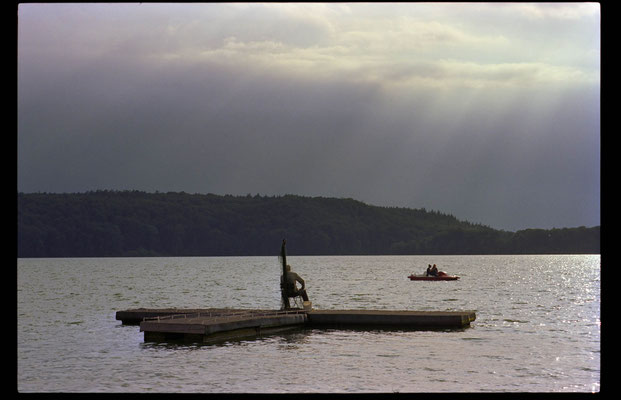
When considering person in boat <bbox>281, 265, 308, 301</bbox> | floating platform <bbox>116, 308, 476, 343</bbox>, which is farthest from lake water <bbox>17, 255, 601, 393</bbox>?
person in boat <bbox>281, 265, 308, 301</bbox>

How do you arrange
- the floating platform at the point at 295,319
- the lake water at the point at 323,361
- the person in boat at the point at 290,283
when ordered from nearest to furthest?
the lake water at the point at 323,361 < the floating platform at the point at 295,319 < the person in boat at the point at 290,283

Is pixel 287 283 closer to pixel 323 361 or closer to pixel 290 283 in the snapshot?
pixel 290 283

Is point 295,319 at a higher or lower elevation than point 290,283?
lower

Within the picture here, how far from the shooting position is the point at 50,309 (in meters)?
64.6

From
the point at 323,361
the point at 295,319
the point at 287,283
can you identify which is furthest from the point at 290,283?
the point at 323,361

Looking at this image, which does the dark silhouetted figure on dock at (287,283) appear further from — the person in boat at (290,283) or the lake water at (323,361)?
the lake water at (323,361)

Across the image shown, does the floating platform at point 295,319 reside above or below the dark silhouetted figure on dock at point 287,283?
below

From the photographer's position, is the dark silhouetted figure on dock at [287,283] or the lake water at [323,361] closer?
the lake water at [323,361]

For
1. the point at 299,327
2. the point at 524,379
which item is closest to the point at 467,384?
the point at 524,379

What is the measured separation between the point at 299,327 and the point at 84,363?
11966mm

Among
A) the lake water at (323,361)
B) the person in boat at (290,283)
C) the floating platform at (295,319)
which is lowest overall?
the lake water at (323,361)

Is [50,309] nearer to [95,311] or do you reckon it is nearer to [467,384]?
[95,311]

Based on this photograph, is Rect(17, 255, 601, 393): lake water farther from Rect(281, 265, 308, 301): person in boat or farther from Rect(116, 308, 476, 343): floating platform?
Rect(281, 265, 308, 301): person in boat

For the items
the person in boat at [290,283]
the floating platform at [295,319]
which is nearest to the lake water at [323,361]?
the floating platform at [295,319]
